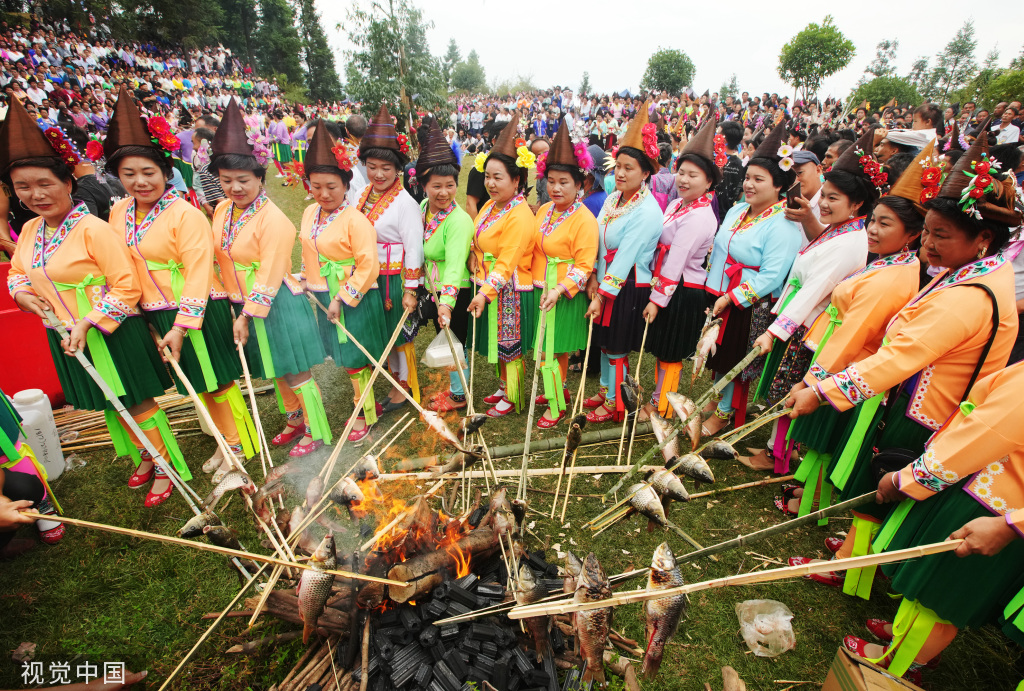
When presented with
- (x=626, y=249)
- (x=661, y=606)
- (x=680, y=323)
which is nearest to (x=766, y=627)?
(x=661, y=606)

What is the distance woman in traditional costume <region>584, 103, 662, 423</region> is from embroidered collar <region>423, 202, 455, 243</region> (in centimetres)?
135

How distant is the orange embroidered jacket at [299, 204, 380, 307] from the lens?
3.88 m

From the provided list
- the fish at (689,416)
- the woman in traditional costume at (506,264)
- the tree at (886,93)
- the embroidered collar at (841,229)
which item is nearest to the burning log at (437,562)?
the fish at (689,416)

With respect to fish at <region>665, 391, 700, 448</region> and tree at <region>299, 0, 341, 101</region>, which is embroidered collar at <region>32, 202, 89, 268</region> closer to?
fish at <region>665, 391, 700, 448</region>

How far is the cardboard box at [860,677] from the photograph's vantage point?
196cm

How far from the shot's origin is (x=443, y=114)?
17328mm

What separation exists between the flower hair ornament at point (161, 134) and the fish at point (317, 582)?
304 centimetres

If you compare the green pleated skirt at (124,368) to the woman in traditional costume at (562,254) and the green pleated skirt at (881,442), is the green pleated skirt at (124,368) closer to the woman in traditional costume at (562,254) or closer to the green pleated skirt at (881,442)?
the woman in traditional costume at (562,254)

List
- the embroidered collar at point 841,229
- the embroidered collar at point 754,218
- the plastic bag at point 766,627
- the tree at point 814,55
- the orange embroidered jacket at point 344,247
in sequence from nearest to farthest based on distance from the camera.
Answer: the plastic bag at point 766,627 → the embroidered collar at point 841,229 → the embroidered collar at point 754,218 → the orange embroidered jacket at point 344,247 → the tree at point 814,55

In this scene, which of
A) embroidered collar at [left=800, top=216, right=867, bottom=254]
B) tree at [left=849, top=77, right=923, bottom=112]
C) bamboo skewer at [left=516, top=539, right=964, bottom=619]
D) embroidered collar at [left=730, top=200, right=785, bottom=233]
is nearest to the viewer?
bamboo skewer at [left=516, top=539, right=964, bottom=619]

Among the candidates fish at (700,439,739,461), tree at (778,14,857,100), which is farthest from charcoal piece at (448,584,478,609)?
tree at (778,14,857,100)

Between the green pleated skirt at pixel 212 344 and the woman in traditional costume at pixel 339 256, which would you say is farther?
the woman in traditional costume at pixel 339 256

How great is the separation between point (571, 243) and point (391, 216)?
5.14 feet

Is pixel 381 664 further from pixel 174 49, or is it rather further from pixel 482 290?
pixel 174 49
